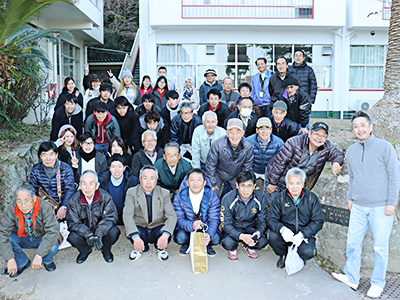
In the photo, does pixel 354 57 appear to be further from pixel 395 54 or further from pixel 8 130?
pixel 8 130

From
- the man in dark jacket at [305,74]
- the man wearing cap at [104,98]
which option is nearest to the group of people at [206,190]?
the man wearing cap at [104,98]

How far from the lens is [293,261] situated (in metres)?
3.77

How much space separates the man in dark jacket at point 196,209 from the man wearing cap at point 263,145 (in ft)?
3.09

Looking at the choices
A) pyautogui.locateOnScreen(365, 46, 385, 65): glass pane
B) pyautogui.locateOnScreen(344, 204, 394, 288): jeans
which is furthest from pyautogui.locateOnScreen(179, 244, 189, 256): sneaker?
pyautogui.locateOnScreen(365, 46, 385, 65): glass pane

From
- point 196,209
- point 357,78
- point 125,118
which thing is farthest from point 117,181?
point 357,78

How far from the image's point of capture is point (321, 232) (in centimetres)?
438

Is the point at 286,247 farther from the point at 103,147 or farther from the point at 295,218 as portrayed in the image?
the point at 103,147

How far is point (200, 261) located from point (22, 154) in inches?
150

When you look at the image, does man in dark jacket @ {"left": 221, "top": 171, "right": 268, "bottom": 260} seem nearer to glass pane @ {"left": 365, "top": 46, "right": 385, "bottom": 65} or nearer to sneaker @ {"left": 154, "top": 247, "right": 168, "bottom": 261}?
sneaker @ {"left": 154, "top": 247, "right": 168, "bottom": 261}

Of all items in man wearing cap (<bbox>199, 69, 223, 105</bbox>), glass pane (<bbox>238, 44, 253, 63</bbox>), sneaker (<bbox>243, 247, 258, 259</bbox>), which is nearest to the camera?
sneaker (<bbox>243, 247, 258, 259</bbox>)

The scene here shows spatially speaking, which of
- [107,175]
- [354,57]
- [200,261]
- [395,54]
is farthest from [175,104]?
[354,57]

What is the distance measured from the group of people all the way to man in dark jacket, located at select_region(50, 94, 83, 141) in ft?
0.18

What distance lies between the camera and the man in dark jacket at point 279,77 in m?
6.00

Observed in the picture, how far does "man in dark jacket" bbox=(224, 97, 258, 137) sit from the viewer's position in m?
5.46
